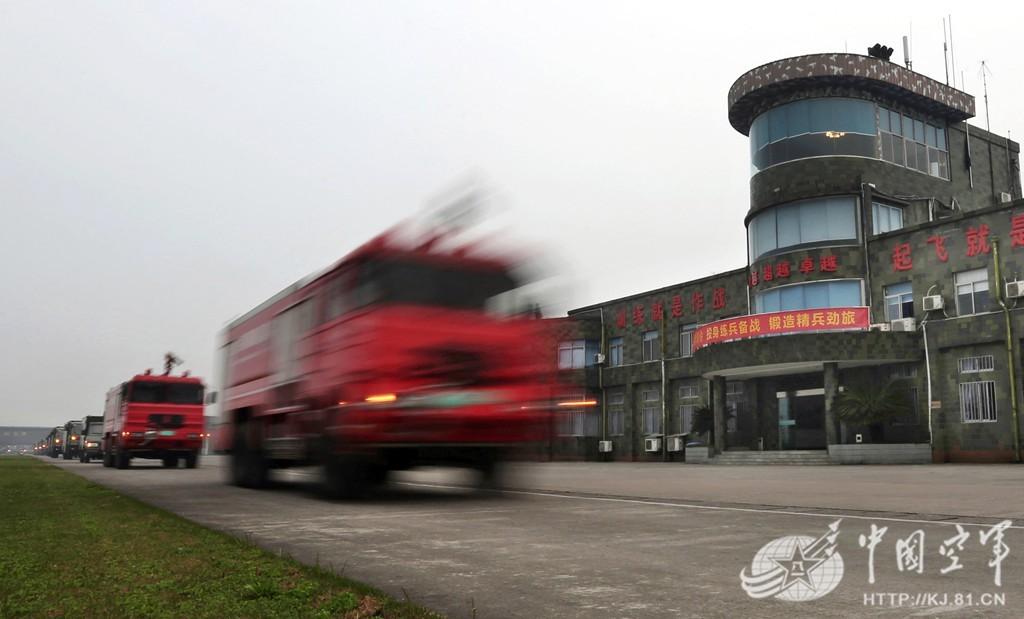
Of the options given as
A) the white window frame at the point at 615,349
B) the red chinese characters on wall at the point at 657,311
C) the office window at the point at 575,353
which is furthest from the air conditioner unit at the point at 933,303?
the office window at the point at 575,353

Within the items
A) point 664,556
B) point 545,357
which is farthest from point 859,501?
point 664,556

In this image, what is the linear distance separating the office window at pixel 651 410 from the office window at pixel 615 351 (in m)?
2.67

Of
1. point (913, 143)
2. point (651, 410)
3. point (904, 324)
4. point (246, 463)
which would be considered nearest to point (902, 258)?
point (904, 324)

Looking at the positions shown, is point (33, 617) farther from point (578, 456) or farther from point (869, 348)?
point (578, 456)

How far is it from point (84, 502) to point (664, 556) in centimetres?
837

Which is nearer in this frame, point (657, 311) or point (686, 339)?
point (686, 339)

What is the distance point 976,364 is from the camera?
29.2 meters

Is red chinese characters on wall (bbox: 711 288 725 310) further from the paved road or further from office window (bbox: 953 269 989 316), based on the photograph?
the paved road

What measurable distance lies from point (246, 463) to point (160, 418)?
39.7 feet

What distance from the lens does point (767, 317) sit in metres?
32.6

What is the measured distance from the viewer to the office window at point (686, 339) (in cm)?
4112

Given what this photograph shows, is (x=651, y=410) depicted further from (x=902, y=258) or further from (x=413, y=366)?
(x=413, y=366)

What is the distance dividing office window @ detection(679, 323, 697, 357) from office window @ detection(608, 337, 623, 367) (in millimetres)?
4464

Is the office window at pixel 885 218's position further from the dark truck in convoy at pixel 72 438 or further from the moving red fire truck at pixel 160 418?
the dark truck in convoy at pixel 72 438
